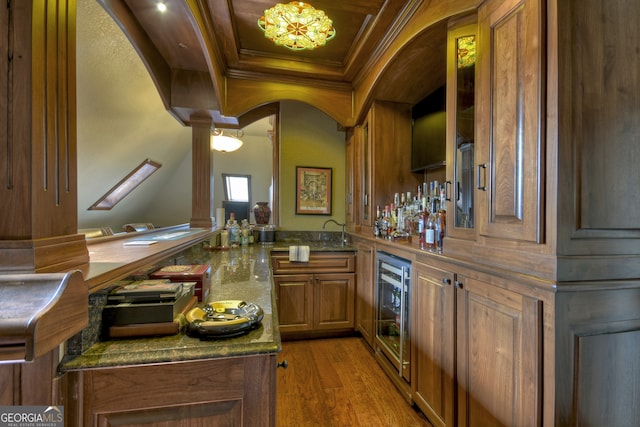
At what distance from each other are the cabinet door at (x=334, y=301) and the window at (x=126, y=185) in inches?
180

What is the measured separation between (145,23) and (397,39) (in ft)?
5.62

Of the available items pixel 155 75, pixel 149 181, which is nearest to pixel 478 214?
pixel 155 75

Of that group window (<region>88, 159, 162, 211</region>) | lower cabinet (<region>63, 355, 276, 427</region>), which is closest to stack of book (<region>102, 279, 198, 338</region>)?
lower cabinet (<region>63, 355, 276, 427</region>)

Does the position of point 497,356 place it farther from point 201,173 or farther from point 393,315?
point 201,173

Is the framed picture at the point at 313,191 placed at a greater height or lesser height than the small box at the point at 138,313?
greater

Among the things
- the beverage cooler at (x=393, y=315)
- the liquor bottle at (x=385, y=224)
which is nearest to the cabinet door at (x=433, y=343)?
the beverage cooler at (x=393, y=315)

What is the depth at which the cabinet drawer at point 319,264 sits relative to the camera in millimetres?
2736

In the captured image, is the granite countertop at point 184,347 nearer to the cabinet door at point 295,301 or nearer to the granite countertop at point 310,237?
the cabinet door at point 295,301

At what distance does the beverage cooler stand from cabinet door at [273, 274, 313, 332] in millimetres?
699

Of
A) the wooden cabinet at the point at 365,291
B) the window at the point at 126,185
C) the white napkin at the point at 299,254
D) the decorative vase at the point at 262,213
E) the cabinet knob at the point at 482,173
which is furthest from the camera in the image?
the window at the point at 126,185

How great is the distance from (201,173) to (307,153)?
1.18 m

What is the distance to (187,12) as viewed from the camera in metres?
1.74

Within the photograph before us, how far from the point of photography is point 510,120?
3.72 ft

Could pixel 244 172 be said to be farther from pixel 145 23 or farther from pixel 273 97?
pixel 145 23
